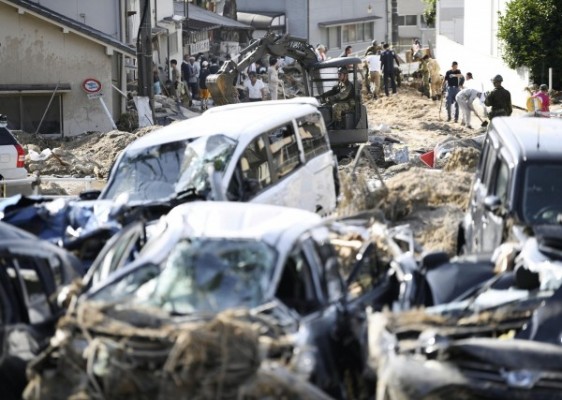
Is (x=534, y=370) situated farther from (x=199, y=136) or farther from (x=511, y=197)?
(x=199, y=136)

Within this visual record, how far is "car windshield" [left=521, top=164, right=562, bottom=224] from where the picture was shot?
10875mm

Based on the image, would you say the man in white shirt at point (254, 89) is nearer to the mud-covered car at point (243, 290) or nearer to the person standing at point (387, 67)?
the person standing at point (387, 67)

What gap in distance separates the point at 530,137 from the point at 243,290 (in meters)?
4.65

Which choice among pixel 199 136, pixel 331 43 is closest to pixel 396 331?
pixel 199 136

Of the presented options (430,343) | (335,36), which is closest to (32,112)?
(430,343)

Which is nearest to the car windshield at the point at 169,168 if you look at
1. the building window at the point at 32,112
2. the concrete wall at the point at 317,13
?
the building window at the point at 32,112

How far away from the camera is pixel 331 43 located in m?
69.1

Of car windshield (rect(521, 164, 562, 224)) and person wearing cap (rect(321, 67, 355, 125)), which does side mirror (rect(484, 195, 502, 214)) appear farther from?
person wearing cap (rect(321, 67, 355, 125))

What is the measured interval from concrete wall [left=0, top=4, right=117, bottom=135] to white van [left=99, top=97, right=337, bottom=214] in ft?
57.2

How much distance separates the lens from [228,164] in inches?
517

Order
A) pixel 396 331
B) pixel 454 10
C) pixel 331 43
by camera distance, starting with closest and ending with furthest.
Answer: pixel 396 331 → pixel 454 10 → pixel 331 43

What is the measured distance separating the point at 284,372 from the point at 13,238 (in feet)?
Answer: 10.1

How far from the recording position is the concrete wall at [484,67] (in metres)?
37.1

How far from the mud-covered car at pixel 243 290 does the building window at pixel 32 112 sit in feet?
74.3
